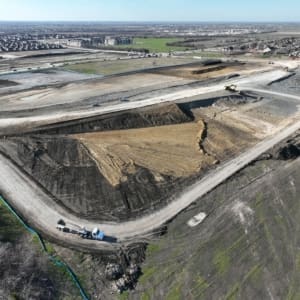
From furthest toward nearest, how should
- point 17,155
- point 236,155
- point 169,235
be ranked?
point 236,155
point 17,155
point 169,235

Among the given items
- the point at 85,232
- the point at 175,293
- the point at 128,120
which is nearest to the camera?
the point at 175,293

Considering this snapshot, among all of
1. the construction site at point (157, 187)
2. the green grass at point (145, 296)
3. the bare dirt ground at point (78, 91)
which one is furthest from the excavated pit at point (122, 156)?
the bare dirt ground at point (78, 91)

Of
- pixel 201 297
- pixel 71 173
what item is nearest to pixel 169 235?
pixel 201 297

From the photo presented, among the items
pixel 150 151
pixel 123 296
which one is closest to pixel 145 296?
pixel 123 296

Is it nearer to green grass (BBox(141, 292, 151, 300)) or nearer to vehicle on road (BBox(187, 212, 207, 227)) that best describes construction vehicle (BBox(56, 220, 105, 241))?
green grass (BBox(141, 292, 151, 300))

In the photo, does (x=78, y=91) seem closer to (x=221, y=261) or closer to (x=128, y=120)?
(x=128, y=120)

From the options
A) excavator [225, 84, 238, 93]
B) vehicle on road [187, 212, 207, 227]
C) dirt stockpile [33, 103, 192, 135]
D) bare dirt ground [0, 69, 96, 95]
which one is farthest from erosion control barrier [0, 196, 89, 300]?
excavator [225, 84, 238, 93]

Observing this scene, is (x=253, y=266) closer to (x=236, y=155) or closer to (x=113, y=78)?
(x=236, y=155)

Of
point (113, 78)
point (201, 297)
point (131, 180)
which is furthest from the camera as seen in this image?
point (113, 78)
